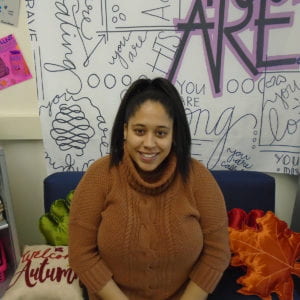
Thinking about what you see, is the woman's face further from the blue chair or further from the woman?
the blue chair

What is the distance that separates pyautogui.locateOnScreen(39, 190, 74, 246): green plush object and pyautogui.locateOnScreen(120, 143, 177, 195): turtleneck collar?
47 centimetres

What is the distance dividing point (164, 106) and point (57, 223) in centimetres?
77

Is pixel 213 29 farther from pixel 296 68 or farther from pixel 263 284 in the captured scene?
pixel 263 284

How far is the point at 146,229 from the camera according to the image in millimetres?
935

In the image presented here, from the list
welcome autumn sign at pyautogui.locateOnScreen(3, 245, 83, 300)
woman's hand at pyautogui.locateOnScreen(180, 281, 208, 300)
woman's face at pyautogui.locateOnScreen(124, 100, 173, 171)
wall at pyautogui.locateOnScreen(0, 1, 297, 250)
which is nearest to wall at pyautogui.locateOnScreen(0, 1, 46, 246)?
wall at pyautogui.locateOnScreen(0, 1, 297, 250)

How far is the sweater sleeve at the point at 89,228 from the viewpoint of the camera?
955 mm

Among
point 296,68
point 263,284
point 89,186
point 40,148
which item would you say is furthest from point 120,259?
point 296,68

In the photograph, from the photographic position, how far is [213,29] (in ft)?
4.48

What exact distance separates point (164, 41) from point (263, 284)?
1078mm

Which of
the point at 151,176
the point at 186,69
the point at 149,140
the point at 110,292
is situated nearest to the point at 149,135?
the point at 149,140

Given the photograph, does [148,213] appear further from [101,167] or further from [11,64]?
[11,64]

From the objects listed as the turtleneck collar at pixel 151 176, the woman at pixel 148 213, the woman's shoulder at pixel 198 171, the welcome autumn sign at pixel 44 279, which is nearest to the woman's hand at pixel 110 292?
the woman at pixel 148 213

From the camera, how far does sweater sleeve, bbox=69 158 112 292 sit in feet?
3.13

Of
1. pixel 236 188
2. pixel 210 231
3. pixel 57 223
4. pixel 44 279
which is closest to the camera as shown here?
pixel 210 231
